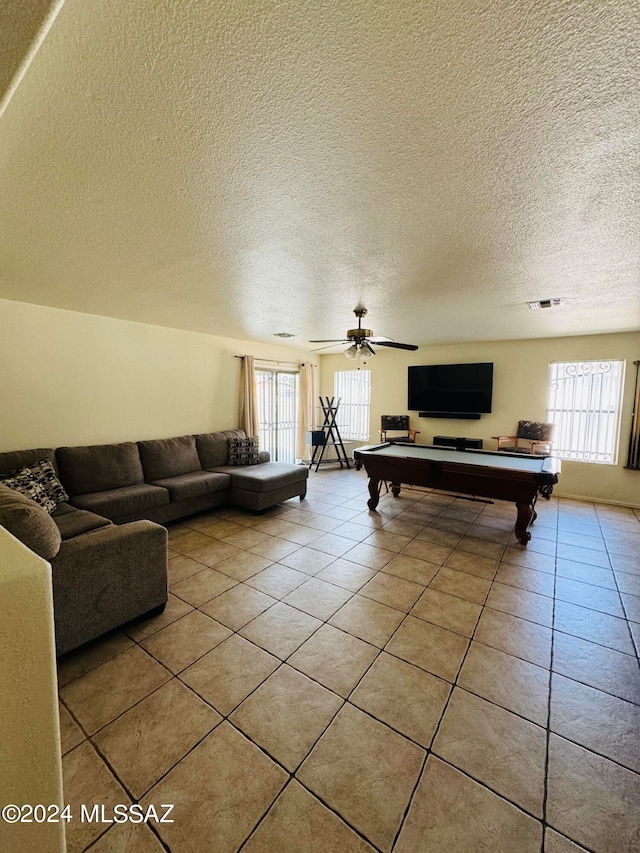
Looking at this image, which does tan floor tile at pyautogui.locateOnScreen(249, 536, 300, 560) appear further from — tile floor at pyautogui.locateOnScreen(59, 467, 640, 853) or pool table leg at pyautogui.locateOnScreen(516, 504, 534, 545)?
pool table leg at pyautogui.locateOnScreen(516, 504, 534, 545)

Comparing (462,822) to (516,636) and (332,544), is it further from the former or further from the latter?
(332,544)

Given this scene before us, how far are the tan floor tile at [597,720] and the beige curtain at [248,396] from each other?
4678mm

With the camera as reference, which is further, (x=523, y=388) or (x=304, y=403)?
(x=304, y=403)

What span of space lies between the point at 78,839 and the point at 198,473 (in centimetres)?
334

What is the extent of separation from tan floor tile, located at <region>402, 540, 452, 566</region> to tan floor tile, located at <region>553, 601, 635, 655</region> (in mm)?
895

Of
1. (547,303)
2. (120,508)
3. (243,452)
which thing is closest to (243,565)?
(120,508)

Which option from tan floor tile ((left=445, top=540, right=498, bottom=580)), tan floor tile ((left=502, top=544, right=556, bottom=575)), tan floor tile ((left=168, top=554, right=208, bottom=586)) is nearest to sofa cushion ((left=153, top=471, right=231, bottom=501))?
tan floor tile ((left=168, top=554, right=208, bottom=586))

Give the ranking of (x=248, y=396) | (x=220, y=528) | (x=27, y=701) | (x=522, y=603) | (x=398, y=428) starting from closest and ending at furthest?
(x=27, y=701) → (x=522, y=603) → (x=220, y=528) → (x=248, y=396) → (x=398, y=428)

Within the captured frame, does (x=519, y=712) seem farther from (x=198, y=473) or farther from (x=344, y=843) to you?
(x=198, y=473)

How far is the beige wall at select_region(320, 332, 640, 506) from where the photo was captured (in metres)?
4.55

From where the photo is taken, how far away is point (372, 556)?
3.06 metres

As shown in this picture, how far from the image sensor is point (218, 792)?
124cm

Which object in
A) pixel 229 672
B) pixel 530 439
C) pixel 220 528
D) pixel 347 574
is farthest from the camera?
pixel 530 439

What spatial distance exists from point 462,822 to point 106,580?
199 cm
